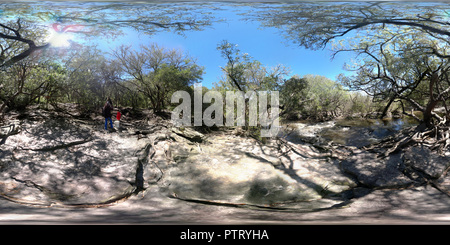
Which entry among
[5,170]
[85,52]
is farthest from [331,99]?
[5,170]

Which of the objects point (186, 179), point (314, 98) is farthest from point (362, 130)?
point (186, 179)

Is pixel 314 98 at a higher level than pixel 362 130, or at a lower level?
higher

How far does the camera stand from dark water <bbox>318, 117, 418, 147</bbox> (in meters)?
1.24

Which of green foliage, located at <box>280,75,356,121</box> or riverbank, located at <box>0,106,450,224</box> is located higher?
green foliage, located at <box>280,75,356,121</box>

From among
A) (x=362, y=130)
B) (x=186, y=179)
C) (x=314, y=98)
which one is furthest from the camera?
(x=362, y=130)

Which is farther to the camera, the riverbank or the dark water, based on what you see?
the dark water

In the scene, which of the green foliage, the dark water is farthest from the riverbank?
the green foliage

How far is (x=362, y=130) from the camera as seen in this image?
1.33m

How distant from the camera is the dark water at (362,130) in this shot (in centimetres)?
124

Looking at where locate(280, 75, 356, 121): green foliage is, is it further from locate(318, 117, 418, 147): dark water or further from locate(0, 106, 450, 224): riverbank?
locate(0, 106, 450, 224): riverbank

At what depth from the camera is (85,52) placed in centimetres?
112

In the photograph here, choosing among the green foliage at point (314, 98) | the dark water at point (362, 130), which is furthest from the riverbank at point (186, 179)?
the green foliage at point (314, 98)

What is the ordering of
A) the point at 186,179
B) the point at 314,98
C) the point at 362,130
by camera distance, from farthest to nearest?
the point at 362,130, the point at 314,98, the point at 186,179

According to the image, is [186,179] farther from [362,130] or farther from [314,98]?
[362,130]
